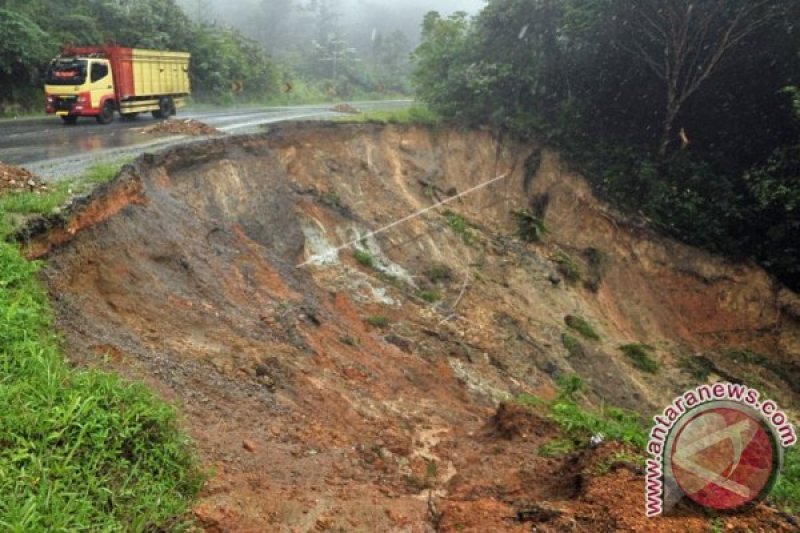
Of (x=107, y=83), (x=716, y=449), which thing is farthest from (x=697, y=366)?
(x=107, y=83)

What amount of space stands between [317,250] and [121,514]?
1070 cm

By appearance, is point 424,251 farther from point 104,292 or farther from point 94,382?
point 94,382

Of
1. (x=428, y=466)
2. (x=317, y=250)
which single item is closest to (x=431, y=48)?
(x=317, y=250)

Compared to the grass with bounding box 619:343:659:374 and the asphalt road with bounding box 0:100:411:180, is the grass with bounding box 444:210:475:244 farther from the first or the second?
the asphalt road with bounding box 0:100:411:180

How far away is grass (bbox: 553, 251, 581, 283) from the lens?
55.7 ft

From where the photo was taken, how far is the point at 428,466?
21.0 ft

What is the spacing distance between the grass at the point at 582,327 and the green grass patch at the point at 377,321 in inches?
227

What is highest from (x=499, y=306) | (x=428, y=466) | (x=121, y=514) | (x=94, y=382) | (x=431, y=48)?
(x=431, y=48)

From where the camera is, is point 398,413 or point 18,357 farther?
point 398,413

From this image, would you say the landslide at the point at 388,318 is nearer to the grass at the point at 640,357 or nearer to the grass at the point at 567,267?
the grass at the point at 567,267

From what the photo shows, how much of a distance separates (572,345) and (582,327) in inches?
51.3

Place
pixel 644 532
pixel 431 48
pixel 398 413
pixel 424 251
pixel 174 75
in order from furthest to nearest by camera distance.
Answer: pixel 431 48 < pixel 174 75 < pixel 424 251 < pixel 398 413 < pixel 644 532

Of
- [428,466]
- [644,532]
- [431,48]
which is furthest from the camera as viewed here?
[431,48]

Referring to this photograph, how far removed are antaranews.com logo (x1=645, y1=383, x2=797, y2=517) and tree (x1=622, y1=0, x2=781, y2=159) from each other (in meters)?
14.7
